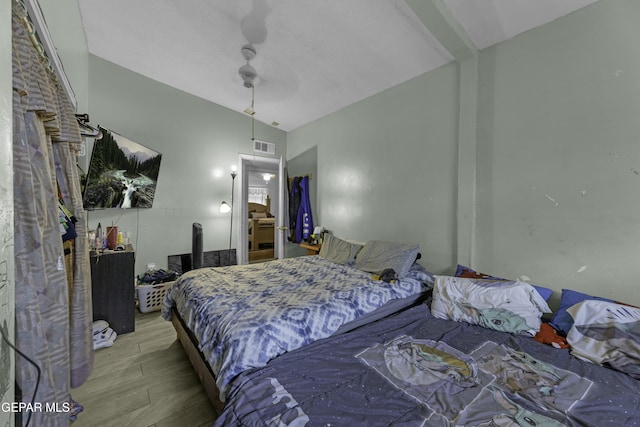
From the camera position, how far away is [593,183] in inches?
64.2

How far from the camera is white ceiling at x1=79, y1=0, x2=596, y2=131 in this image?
1820mm

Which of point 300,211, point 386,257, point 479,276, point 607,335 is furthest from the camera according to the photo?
point 300,211

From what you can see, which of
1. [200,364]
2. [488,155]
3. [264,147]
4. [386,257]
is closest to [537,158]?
[488,155]

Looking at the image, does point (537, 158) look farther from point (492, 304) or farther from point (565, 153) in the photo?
point (492, 304)

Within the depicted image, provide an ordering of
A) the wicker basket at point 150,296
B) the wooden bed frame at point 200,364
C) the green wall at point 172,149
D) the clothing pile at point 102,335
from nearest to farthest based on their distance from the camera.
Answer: the wooden bed frame at point 200,364 < the clothing pile at point 102,335 < the wicker basket at point 150,296 < the green wall at point 172,149

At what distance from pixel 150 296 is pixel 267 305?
2196 mm

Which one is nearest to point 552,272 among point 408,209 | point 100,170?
point 408,209

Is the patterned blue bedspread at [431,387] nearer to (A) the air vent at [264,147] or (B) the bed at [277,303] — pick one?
(B) the bed at [277,303]

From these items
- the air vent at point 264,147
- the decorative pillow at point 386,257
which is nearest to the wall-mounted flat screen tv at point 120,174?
the air vent at point 264,147

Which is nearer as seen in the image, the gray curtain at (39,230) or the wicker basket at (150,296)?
the gray curtain at (39,230)

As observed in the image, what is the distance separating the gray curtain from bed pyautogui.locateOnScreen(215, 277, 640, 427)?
2.25 feet

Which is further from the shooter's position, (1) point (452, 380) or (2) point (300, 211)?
(2) point (300, 211)

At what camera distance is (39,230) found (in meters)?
0.90

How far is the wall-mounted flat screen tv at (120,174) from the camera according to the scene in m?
2.54
